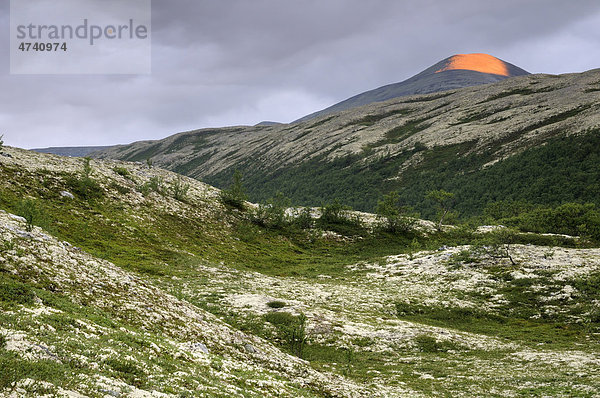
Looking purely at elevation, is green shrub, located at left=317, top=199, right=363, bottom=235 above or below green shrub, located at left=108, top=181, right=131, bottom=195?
below

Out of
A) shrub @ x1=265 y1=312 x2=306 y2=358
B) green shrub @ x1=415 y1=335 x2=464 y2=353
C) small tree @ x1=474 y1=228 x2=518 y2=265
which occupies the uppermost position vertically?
small tree @ x1=474 y1=228 x2=518 y2=265

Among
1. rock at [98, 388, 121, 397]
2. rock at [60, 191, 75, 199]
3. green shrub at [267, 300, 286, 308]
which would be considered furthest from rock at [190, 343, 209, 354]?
rock at [60, 191, 75, 199]

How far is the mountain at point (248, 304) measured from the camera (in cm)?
1232

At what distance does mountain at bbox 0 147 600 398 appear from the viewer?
1232 cm

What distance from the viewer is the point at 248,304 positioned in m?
33.7

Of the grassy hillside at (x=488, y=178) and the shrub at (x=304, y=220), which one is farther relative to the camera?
the grassy hillside at (x=488, y=178)

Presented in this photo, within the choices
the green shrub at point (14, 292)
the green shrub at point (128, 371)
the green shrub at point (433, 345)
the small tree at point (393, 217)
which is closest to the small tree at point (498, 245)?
the small tree at point (393, 217)

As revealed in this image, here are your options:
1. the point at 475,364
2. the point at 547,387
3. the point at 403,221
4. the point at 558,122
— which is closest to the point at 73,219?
the point at 475,364

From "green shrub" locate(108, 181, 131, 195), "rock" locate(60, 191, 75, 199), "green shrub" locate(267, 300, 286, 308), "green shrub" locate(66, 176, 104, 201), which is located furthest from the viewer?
"green shrub" locate(108, 181, 131, 195)

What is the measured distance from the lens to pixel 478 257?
57.3 meters

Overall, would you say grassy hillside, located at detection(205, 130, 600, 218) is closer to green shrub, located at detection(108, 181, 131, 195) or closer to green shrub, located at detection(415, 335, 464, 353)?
green shrub, located at detection(415, 335, 464, 353)

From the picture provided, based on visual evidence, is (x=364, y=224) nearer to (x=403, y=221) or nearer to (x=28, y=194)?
(x=403, y=221)

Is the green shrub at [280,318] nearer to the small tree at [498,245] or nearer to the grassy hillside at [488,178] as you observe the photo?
the small tree at [498,245]

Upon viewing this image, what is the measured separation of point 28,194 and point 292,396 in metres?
51.3
